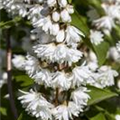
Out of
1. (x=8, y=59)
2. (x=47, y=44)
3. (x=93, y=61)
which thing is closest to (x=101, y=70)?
(x=93, y=61)

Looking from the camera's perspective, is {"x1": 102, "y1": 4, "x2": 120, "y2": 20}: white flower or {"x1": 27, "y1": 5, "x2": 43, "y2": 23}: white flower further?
{"x1": 102, "y1": 4, "x2": 120, "y2": 20}: white flower

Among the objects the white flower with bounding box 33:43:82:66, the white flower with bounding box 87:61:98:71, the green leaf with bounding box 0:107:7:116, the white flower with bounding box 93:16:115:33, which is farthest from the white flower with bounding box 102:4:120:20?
the white flower with bounding box 33:43:82:66

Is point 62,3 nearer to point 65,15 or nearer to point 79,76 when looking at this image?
point 65,15

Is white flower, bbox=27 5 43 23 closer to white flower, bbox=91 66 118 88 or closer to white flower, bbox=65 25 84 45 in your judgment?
white flower, bbox=65 25 84 45

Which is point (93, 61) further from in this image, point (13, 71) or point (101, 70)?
point (13, 71)

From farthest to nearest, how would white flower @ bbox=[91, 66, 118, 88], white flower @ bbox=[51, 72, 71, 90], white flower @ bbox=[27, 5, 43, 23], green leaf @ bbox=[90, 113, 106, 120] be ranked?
1. white flower @ bbox=[91, 66, 118, 88]
2. green leaf @ bbox=[90, 113, 106, 120]
3. white flower @ bbox=[27, 5, 43, 23]
4. white flower @ bbox=[51, 72, 71, 90]

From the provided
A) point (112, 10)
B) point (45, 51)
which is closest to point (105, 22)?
point (112, 10)

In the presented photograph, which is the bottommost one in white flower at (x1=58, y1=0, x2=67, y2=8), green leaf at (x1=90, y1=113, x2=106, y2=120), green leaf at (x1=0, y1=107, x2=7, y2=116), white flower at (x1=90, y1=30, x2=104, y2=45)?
green leaf at (x1=90, y1=113, x2=106, y2=120)
